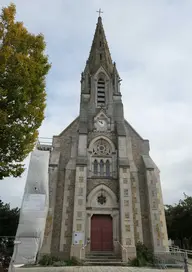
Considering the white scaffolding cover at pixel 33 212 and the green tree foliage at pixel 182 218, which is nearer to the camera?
the white scaffolding cover at pixel 33 212

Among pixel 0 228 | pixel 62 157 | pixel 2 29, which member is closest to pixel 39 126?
pixel 2 29

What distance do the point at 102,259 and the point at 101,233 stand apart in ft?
6.50

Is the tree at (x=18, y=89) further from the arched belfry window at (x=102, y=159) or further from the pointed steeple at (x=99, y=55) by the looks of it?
the pointed steeple at (x=99, y=55)

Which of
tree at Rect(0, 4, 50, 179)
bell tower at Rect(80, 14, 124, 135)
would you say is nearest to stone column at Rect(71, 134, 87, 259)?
bell tower at Rect(80, 14, 124, 135)

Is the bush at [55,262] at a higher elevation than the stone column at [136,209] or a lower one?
lower

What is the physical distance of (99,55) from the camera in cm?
2403

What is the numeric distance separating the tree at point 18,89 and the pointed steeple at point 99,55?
47.9 ft

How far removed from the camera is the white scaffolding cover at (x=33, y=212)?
Answer: 37.0 ft

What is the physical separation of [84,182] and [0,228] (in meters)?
11.0

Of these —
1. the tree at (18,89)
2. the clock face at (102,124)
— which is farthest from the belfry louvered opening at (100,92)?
the tree at (18,89)

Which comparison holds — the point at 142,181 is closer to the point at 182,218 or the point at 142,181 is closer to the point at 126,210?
the point at 126,210

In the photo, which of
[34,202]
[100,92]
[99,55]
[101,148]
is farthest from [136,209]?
[99,55]

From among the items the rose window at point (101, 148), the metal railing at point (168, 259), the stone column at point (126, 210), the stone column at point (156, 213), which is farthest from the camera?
the rose window at point (101, 148)

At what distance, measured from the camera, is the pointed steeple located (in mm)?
22816
